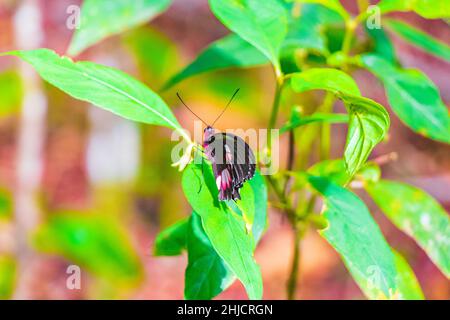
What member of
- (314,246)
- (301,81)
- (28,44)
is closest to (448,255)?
(301,81)

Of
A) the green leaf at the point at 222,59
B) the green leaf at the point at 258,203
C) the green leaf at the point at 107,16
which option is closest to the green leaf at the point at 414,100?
the green leaf at the point at 222,59

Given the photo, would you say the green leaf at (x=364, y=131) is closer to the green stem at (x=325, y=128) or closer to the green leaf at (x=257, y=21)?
the green leaf at (x=257, y=21)

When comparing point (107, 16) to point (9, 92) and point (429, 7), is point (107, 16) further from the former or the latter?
point (9, 92)

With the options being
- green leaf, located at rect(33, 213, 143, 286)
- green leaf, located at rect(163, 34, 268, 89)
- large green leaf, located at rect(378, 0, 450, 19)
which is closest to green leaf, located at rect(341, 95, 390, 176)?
large green leaf, located at rect(378, 0, 450, 19)

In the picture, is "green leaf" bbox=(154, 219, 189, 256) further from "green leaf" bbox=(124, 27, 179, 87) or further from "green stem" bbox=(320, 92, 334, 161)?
"green leaf" bbox=(124, 27, 179, 87)

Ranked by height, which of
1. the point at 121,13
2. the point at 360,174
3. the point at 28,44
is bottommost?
the point at 360,174

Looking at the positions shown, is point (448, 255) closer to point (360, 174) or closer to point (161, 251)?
point (360, 174)
